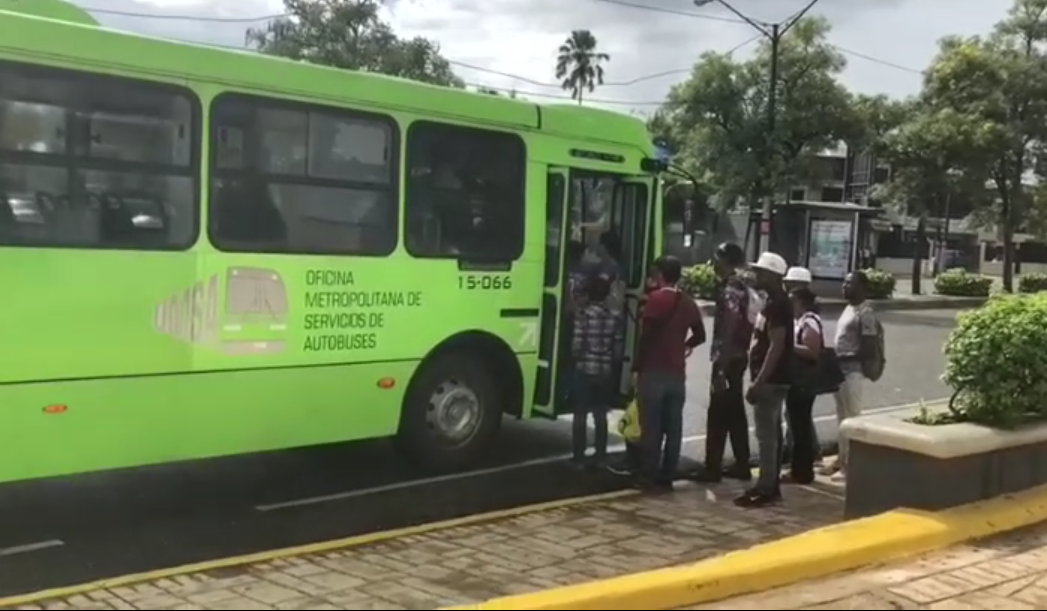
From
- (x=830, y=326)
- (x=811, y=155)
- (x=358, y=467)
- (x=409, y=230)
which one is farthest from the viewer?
(x=811, y=155)

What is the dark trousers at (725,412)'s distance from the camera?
27.8 feet

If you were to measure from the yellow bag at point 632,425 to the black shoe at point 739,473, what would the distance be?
881mm

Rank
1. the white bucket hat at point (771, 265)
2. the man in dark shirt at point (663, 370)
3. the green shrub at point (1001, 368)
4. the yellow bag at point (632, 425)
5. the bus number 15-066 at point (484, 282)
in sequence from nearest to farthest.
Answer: the green shrub at point (1001, 368)
the white bucket hat at point (771, 265)
the man in dark shirt at point (663, 370)
the yellow bag at point (632, 425)
the bus number 15-066 at point (484, 282)

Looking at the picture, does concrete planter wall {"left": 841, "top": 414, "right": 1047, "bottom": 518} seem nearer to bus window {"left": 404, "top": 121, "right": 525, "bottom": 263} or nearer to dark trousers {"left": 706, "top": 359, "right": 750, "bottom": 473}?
dark trousers {"left": 706, "top": 359, "right": 750, "bottom": 473}

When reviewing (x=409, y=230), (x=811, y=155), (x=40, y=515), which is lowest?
(x=40, y=515)

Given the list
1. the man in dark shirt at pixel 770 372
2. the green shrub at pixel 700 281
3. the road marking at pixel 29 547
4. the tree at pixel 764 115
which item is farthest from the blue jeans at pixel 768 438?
the tree at pixel 764 115

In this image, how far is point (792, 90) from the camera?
30.2 metres

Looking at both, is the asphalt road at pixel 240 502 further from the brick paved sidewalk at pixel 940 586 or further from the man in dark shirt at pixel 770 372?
the brick paved sidewalk at pixel 940 586

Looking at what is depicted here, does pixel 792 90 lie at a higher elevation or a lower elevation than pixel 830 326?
higher

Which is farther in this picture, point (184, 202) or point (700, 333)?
point (700, 333)

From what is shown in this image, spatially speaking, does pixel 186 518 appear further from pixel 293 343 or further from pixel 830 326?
pixel 830 326

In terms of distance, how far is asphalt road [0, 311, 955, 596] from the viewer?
21.0ft

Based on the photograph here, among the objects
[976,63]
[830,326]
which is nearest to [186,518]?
[830,326]

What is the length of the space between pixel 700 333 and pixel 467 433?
198cm
